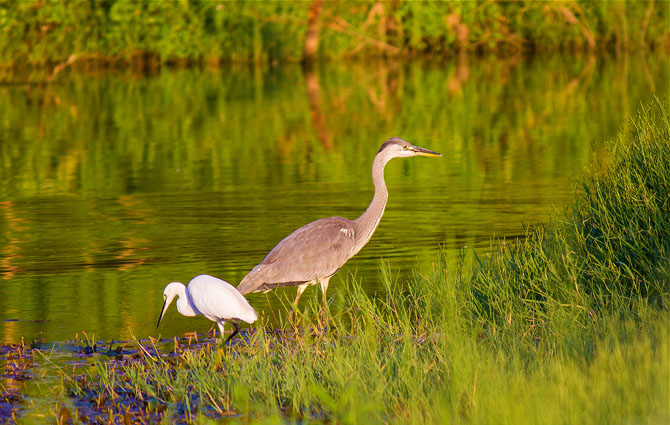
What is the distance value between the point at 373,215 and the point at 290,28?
35424mm

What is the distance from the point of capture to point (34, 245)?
13.0 meters

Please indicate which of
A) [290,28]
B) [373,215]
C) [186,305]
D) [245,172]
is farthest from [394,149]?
[290,28]

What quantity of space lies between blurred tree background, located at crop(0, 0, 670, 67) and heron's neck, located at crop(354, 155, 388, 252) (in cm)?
3288

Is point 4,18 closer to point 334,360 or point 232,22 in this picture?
point 232,22

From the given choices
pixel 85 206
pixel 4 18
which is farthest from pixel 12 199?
pixel 4 18

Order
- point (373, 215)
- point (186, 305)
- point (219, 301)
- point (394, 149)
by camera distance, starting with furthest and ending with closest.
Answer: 1. point (394, 149)
2. point (373, 215)
3. point (186, 305)
4. point (219, 301)

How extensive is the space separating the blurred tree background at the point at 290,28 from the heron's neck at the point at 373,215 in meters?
32.9

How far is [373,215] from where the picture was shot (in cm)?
961

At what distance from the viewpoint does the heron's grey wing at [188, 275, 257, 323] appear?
7.76 m

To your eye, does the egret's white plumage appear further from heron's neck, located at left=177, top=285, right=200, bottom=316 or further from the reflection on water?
the reflection on water

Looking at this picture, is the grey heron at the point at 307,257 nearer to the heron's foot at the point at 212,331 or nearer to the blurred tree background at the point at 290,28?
the heron's foot at the point at 212,331

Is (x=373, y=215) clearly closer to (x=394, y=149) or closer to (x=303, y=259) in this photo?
(x=394, y=149)

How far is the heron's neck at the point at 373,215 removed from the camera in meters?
9.53

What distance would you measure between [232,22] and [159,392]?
38.4m
